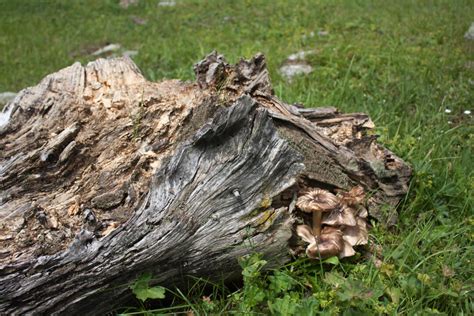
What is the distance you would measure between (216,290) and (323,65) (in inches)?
216

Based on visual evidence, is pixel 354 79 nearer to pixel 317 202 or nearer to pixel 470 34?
pixel 470 34

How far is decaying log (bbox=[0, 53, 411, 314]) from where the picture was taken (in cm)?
297

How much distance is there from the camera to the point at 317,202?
3.31m

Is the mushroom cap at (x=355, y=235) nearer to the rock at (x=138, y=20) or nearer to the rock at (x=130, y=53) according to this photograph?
the rock at (x=130, y=53)

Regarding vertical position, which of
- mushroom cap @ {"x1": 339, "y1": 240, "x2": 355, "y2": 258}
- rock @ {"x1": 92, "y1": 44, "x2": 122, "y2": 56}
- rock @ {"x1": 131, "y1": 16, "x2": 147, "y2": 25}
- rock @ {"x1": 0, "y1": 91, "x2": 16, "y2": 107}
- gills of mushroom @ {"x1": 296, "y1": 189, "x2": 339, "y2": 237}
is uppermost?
gills of mushroom @ {"x1": 296, "y1": 189, "x2": 339, "y2": 237}

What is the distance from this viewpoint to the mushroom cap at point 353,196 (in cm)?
354

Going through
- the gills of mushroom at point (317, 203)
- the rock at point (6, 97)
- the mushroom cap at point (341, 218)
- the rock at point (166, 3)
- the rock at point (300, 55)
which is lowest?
the rock at point (166, 3)

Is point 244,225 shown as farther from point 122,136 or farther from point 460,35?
point 460,35

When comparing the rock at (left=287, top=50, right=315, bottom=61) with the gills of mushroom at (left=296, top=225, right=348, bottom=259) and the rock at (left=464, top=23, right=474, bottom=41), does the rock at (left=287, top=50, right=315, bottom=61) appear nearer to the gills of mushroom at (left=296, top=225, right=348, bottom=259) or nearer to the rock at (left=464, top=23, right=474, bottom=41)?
the rock at (left=464, top=23, right=474, bottom=41)

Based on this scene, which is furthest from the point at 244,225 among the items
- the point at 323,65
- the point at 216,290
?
the point at 323,65

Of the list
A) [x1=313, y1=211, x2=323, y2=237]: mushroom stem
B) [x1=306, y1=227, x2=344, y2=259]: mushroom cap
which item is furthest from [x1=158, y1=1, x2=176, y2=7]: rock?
[x1=306, y1=227, x2=344, y2=259]: mushroom cap

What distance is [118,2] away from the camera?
643 inches

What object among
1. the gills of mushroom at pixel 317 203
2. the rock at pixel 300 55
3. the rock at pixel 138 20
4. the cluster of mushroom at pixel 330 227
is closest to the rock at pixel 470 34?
the rock at pixel 300 55

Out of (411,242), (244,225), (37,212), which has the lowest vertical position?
(411,242)
